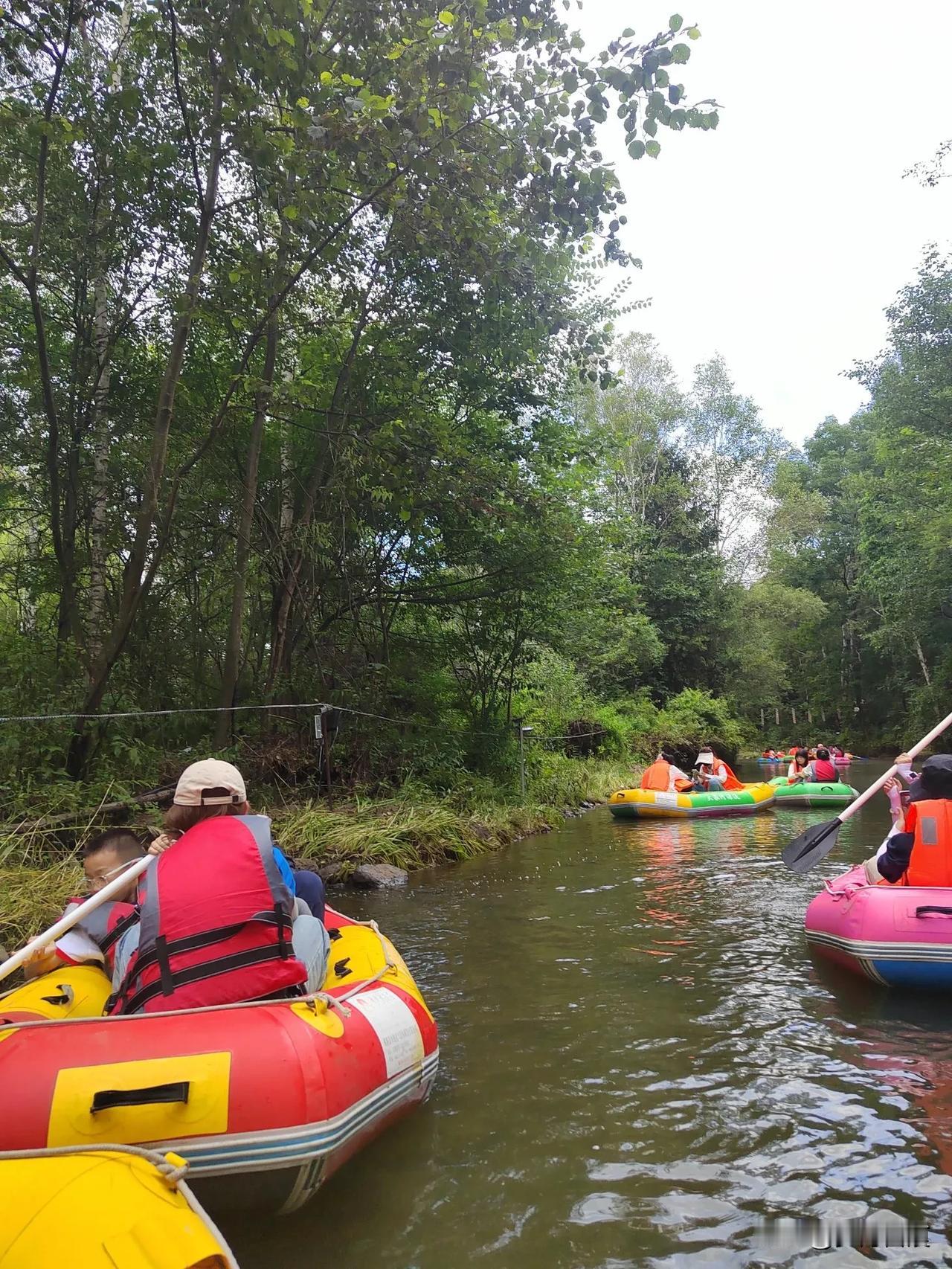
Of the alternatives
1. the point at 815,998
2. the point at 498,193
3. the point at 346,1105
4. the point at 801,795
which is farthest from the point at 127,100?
the point at 801,795

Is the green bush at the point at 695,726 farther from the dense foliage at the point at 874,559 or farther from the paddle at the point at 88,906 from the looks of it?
the paddle at the point at 88,906

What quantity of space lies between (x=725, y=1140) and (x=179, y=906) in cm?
212

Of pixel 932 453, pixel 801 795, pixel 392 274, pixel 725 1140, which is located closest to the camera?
pixel 725 1140

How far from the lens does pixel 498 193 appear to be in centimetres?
626

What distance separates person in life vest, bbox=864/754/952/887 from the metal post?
529cm

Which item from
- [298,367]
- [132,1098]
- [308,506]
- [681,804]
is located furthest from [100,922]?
[681,804]

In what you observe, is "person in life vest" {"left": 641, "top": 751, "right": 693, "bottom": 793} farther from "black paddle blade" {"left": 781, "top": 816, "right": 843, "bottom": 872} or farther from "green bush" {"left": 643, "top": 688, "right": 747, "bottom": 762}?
"green bush" {"left": 643, "top": 688, "right": 747, "bottom": 762}

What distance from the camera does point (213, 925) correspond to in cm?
261

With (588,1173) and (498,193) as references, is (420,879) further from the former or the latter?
(498,193)

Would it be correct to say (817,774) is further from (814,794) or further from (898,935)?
(898,935)

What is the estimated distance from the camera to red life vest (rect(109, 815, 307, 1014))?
8.46 feet

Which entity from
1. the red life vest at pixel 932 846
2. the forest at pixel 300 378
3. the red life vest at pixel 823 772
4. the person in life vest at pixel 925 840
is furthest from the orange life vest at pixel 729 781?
the red life vest at pixel 932 846

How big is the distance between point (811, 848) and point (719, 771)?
8780mm

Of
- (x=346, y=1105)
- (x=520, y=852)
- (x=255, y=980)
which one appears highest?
(x=255, y=980)
